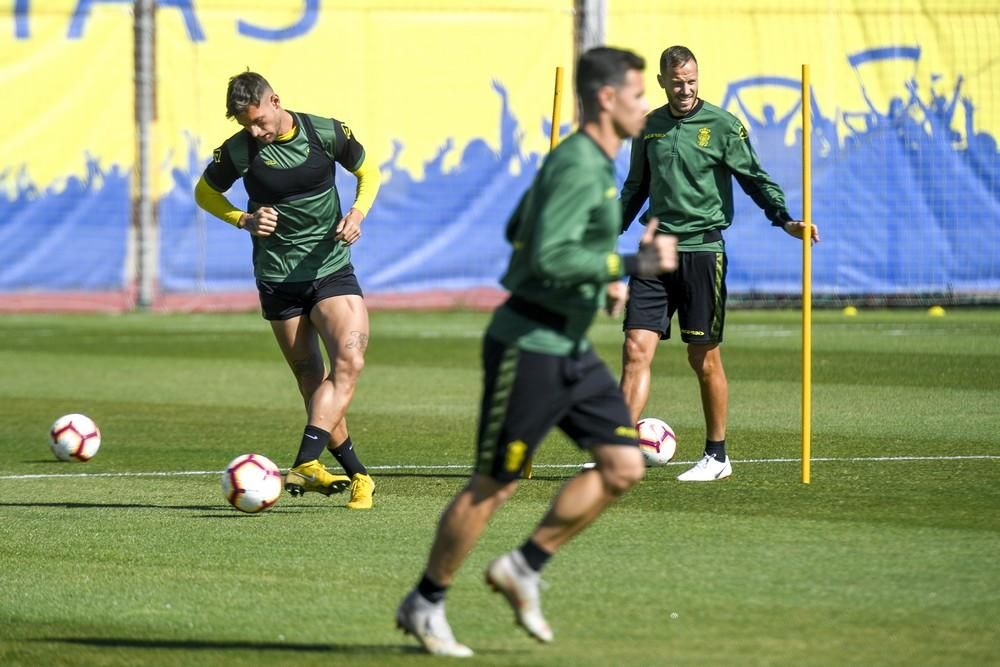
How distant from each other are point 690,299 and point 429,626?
15.5 ft

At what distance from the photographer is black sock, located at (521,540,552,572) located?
579cm

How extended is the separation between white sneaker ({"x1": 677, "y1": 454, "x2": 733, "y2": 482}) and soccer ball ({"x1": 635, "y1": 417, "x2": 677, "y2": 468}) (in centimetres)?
49

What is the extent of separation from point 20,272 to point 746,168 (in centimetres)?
1886

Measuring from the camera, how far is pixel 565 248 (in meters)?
5.68

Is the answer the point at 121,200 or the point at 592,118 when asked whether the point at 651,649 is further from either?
the point at 121,200

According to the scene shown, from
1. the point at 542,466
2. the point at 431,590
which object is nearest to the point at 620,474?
the point at 431,590

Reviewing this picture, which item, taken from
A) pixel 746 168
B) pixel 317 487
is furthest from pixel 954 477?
pixel 317 487

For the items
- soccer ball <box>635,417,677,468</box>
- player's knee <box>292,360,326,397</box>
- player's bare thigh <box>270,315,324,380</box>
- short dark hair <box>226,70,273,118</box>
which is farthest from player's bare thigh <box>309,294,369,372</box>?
soccer ball <box>635,417,677,468</box>

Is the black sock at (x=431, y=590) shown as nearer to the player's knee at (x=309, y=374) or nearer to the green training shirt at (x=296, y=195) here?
the green training shirt at (x=296, y=195)

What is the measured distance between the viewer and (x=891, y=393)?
47.7 ft

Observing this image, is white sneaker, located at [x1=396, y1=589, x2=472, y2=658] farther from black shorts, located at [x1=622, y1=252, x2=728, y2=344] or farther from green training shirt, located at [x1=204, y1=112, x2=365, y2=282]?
black shorts, located at [x1=622, y1=252, x2=728, y2=344]

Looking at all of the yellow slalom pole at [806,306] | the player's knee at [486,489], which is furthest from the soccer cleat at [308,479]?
the player's knee at [486,489]

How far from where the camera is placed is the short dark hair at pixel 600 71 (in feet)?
19.3

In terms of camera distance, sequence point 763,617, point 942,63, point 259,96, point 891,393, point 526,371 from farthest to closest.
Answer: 1. point 942,63
2. point 891,393
3. point 259,96
4. point 763,617
5. point 526,371
